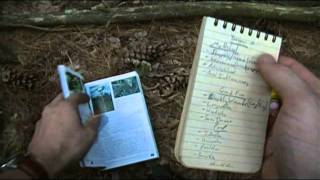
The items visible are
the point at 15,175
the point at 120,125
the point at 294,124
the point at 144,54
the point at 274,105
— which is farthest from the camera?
the point at 144,54

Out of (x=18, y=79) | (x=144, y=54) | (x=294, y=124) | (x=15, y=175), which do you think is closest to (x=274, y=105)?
(x=294, y=124)

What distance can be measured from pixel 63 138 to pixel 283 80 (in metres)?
0.73

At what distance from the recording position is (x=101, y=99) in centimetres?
190

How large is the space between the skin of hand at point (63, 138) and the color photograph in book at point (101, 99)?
11.4 inches

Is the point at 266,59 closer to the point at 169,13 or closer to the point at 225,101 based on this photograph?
the point at 225,101

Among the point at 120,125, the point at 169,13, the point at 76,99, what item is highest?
the point at 169,13

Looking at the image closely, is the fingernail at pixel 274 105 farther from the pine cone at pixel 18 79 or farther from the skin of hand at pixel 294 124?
the pine cone at pixel 18 79

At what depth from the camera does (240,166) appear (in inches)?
69.6

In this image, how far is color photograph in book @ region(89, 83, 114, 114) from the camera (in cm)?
189

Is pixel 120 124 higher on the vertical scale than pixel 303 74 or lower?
lower

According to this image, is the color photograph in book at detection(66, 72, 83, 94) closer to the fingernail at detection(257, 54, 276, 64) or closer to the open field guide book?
the open field guide book

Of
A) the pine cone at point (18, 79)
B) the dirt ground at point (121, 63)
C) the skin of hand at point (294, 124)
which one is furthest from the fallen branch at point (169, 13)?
the skin of hand at point (294, 124)

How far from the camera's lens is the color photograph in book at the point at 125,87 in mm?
1919

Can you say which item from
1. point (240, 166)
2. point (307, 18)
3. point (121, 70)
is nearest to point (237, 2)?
point (307, 18)
